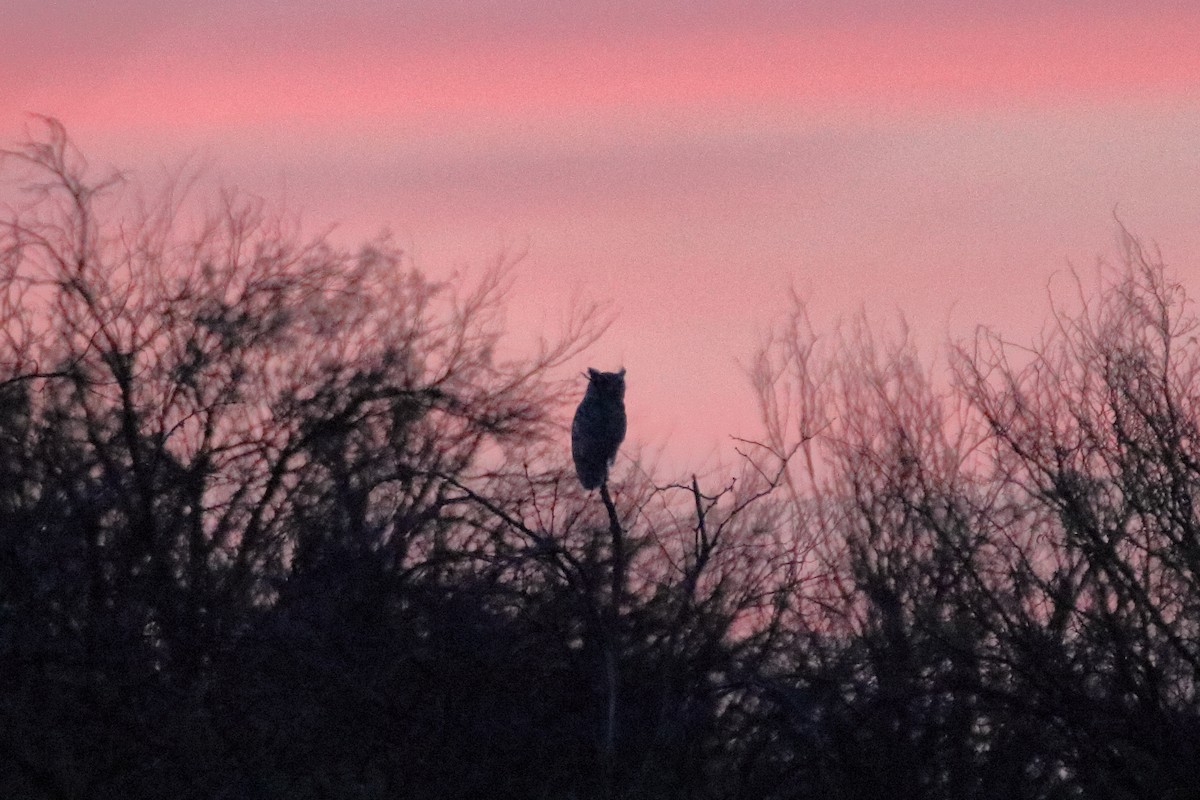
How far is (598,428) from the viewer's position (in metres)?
13.1

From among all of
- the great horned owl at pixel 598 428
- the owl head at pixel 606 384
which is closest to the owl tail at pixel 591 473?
the great horned owl at pixel 598 428

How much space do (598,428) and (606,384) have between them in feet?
1.60

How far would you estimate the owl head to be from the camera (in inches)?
527

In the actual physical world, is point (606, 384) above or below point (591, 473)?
above

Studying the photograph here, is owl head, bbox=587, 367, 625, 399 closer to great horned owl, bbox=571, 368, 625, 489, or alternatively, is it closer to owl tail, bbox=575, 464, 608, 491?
great horned owl, bbox=571, 368, 625, 489

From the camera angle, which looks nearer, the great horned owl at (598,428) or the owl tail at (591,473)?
the great horned owl at (598,428)

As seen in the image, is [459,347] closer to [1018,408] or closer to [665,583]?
[1018,408]

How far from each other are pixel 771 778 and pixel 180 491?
662 centimetres

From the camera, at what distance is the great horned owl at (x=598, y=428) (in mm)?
13039

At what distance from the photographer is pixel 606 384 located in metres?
13.4

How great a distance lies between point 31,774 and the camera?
42.7 ft

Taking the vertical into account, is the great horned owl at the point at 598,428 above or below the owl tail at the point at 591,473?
above

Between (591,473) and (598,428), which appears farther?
(591,473)

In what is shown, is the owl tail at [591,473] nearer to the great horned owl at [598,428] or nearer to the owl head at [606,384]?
the great horned owl at [598,428]
